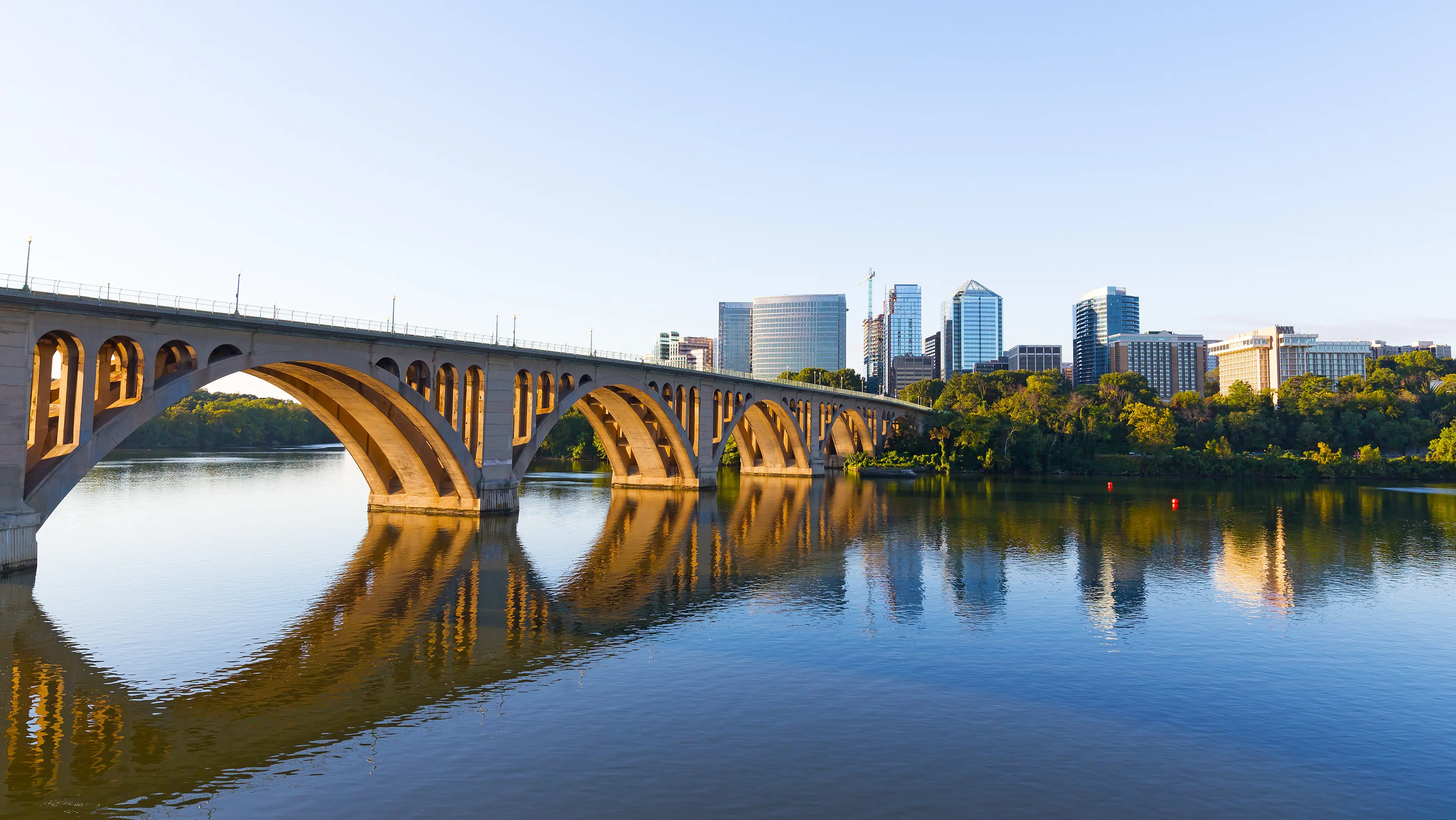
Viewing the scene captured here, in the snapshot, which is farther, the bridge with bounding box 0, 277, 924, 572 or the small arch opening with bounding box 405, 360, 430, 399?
the small arch opening with bounding box 405, 360, 430, 399

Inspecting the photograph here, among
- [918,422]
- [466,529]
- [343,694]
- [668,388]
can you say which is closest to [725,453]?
[918,422]

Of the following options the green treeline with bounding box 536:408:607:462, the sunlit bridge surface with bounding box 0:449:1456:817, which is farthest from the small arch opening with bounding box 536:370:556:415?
the green treeline with bounding box 536:408:607:462

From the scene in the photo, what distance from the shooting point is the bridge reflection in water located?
53.3 ft

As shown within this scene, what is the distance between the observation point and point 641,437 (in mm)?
81312

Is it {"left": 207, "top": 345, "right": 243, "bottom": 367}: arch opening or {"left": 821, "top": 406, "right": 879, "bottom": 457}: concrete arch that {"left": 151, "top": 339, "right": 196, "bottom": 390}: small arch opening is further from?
{"left": 821, "top": 406, "right": 879, "bottom": 457}: concrete arch

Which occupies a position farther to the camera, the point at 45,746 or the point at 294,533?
the point at 294,533

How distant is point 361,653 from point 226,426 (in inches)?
5996

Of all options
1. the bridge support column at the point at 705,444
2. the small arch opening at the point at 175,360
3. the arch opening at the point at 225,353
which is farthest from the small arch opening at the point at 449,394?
the bridge support column at the point at 705,444

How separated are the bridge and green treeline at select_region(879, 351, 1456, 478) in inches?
1437

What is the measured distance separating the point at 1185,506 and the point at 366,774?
73.3m

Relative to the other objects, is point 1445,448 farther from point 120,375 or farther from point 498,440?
point 120,375

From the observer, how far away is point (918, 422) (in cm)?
13788

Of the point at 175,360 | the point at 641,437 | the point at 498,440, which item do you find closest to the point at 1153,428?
the point at 641,437

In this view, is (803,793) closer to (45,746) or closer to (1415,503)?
(45,746)
